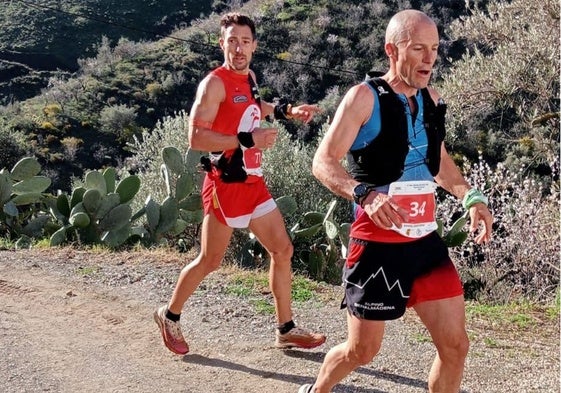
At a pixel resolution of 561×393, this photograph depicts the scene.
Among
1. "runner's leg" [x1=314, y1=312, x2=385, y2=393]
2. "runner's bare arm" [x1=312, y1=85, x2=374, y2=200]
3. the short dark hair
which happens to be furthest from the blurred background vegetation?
Answer: "runner's bare arm" [x1=312, y1=85, x2=374, y2=200]

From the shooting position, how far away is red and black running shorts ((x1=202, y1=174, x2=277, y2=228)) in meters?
4.35

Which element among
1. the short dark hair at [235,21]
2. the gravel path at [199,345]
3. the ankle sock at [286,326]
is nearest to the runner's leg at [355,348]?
the gravel path at [199,345]

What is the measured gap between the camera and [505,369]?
14.9 feet

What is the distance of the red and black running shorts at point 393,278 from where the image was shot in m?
3.14

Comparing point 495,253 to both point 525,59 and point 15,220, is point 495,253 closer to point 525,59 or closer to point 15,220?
point 525,59

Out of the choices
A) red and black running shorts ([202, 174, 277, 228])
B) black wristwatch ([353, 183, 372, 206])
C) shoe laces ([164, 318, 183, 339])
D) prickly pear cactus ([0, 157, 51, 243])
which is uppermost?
black wristwatch ([353, 183, 372, 206])

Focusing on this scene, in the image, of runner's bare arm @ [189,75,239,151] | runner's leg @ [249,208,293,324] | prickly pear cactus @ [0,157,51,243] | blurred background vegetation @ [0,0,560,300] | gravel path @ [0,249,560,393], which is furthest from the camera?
blurred background vegetation @ [0,0,560,300]

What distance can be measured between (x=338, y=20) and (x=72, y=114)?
39.8 feet

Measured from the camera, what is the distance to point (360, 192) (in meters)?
2.87

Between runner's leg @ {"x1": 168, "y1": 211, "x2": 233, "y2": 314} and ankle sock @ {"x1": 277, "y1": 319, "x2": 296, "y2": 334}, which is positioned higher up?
runner's leg @ {"x1": 168, "y1": 211, "x2": 233, "y2": 314}

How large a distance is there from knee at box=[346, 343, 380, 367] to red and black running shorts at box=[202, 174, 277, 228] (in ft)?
4.25

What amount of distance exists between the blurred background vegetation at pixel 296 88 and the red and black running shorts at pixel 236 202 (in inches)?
136

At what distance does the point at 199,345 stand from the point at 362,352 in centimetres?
183

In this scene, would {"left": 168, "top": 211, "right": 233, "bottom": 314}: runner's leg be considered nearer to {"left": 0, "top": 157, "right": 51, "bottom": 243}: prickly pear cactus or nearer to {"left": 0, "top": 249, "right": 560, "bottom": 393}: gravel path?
{"left": 0, "top": 249, "right": 560, "bottom": 393}: gravel path
